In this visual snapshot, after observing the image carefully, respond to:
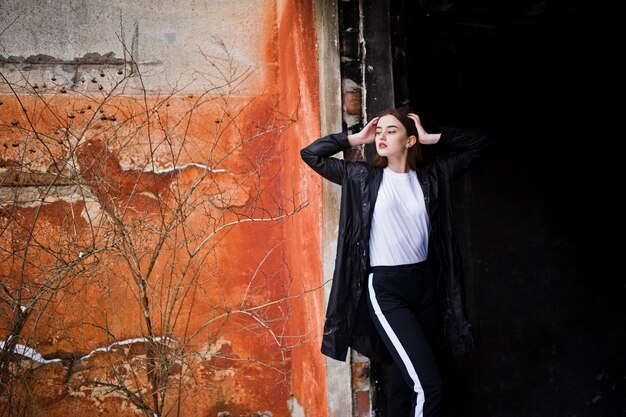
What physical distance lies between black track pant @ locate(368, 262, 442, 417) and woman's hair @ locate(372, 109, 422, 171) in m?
0.56

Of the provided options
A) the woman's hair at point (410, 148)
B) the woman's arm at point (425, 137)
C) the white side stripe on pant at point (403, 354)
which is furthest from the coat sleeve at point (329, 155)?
the white side stripe on pant at point (403, 354)

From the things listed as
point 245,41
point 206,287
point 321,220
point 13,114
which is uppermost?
point 245,41

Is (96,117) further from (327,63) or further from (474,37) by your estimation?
(474,37)

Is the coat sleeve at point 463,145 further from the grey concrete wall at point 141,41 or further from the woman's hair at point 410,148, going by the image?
the grey concrete wall at point 141,41

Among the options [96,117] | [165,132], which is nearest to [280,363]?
[165,132]

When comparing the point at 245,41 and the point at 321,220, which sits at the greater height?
the point at 245,41

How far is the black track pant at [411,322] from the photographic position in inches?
122

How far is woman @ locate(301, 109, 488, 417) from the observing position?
326 centimetres

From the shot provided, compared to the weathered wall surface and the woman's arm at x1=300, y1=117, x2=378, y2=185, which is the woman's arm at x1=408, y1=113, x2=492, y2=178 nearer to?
the woman's arm at x1=300, y1=117, x2=378, y2=185

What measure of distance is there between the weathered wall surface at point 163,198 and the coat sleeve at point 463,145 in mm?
900

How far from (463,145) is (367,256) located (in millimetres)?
817

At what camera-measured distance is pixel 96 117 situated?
4.31 m

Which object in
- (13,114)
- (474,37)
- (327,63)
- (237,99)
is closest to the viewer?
(327,63)

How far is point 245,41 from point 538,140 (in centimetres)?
261
